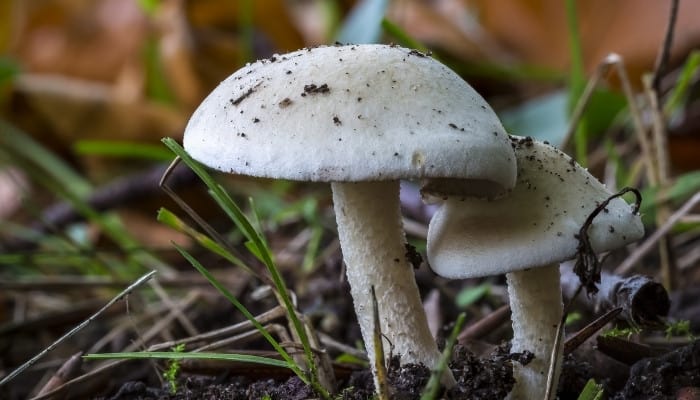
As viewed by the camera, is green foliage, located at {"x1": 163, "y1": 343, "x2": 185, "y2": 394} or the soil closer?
the soil

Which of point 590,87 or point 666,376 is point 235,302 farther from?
point 590,87

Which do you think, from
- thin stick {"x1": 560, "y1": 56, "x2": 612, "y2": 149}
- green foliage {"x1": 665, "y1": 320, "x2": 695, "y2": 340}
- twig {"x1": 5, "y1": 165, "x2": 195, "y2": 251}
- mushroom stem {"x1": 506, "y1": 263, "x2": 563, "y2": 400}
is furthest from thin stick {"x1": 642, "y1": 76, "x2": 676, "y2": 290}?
twig {"x1": 5, "y1": 165, "x2": 195, "y2": 251}

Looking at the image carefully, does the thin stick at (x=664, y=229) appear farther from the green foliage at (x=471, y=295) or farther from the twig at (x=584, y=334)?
the twig at (x=584, y=334)

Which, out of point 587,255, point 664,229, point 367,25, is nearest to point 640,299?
point 587,255

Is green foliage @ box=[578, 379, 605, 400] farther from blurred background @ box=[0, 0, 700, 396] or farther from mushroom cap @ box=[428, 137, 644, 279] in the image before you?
blurred background @ box=[0, 0, 700, 396]

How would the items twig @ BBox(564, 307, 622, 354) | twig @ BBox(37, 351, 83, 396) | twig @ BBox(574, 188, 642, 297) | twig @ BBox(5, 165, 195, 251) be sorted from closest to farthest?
twig @ BBox(574, 188, 642, 297), twig @ BBox(564, 307, 622, 354), twig @ BBox(37, 351, 83, 396), twig @ BBox(5, 165, 195, 251)

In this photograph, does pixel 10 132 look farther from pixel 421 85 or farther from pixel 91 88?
pixel 421 85
